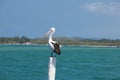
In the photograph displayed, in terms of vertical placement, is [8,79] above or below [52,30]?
below

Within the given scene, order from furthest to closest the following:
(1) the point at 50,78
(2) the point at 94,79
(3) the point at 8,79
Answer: (2) the point at 94,79 → (3) the point at 8,79 → (1) the point at 50,78

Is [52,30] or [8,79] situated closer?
[52,30]

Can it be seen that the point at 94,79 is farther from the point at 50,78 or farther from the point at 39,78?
the point at 50,78

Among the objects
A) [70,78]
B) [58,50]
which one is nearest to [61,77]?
[70,78]

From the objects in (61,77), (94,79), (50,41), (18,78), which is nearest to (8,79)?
(18,78)

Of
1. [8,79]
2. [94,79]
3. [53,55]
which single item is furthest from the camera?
[94,79]

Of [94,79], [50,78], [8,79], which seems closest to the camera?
[50,78]

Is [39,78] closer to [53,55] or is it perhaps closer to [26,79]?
[26,79]

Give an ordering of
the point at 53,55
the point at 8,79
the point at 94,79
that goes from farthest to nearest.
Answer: the point at 94,79, the point at 8,79, the point at 53,55

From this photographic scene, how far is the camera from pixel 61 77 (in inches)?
1601

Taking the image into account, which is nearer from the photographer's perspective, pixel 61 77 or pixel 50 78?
pixel 50 78

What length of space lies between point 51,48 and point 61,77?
28786mm

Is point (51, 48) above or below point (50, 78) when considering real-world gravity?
above

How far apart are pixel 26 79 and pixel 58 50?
27.1 metres
